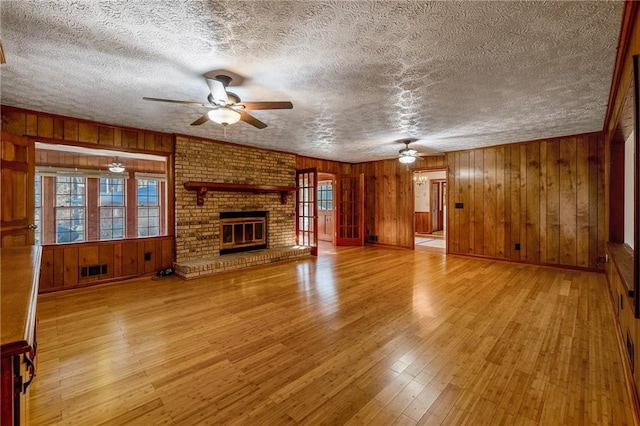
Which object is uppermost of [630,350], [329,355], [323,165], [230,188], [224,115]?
[323,165]

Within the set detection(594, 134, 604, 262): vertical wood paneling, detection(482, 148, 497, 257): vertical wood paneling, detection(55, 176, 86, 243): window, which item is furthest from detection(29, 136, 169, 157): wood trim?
detection(594, 134, 604, 262): vertical wood paneling

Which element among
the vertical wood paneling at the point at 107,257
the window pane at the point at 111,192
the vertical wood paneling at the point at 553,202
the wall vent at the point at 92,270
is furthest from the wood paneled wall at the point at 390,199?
the window pane at the point at 111,192

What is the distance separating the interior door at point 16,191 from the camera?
3.21 metres

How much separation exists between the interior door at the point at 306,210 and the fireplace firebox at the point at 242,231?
3.27 ft

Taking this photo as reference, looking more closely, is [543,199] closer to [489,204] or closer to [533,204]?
[533,204]

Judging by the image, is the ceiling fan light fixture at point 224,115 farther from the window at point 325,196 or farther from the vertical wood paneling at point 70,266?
the window at point 325,196

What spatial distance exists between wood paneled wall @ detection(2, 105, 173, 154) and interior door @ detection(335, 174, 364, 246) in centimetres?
477

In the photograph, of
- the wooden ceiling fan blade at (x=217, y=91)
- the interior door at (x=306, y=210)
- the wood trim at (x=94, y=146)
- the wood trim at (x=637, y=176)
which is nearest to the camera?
the wood trim at (x=637, y=176)

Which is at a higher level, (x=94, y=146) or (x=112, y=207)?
(x=94, y=146)

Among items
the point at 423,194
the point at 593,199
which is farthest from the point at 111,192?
the point at 593,199

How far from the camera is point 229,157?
5.66m

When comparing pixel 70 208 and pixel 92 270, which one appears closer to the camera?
pixel 92 270

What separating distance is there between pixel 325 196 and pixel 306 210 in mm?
2376

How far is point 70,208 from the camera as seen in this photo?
6.81 metres
